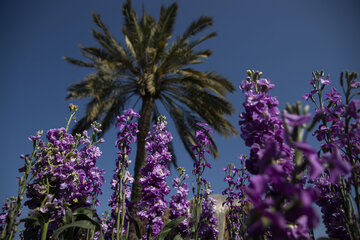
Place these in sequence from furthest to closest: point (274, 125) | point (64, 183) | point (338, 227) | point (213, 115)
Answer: point (213, 115) < point (64, 183) < point (338, 227) < point (274, 125)

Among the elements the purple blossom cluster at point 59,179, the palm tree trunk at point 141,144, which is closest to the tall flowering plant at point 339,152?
the purple blossom cluster at point 59,179

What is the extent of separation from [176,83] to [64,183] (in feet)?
24.9

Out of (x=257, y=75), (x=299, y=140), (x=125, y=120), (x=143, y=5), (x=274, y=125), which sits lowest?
(x=299, y=140)

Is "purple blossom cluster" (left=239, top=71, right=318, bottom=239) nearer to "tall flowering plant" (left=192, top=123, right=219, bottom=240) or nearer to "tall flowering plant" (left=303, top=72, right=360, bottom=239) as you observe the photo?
"tall flowering plant" (left=303, top=72, right=360, bottom=239)

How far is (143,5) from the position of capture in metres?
9.37

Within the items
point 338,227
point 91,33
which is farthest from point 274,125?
point 91,33

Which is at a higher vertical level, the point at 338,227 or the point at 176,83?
the point at 176,83

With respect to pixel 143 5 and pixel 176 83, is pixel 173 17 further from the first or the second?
pixel 176 83

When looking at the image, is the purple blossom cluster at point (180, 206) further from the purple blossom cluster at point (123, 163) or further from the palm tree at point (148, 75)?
the palm tree at point (148, 75)

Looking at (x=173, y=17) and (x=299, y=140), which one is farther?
(x=173, y=17)

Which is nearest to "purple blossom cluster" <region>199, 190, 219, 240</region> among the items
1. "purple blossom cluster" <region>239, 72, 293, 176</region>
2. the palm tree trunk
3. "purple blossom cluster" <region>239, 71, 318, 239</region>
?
"purple blossom cluster" <region>239, 71, 318, 239</region>

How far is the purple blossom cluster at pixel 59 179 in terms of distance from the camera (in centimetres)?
199

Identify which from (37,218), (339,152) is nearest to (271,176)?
(339,152)

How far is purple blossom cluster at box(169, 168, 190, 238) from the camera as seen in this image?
278 cm
